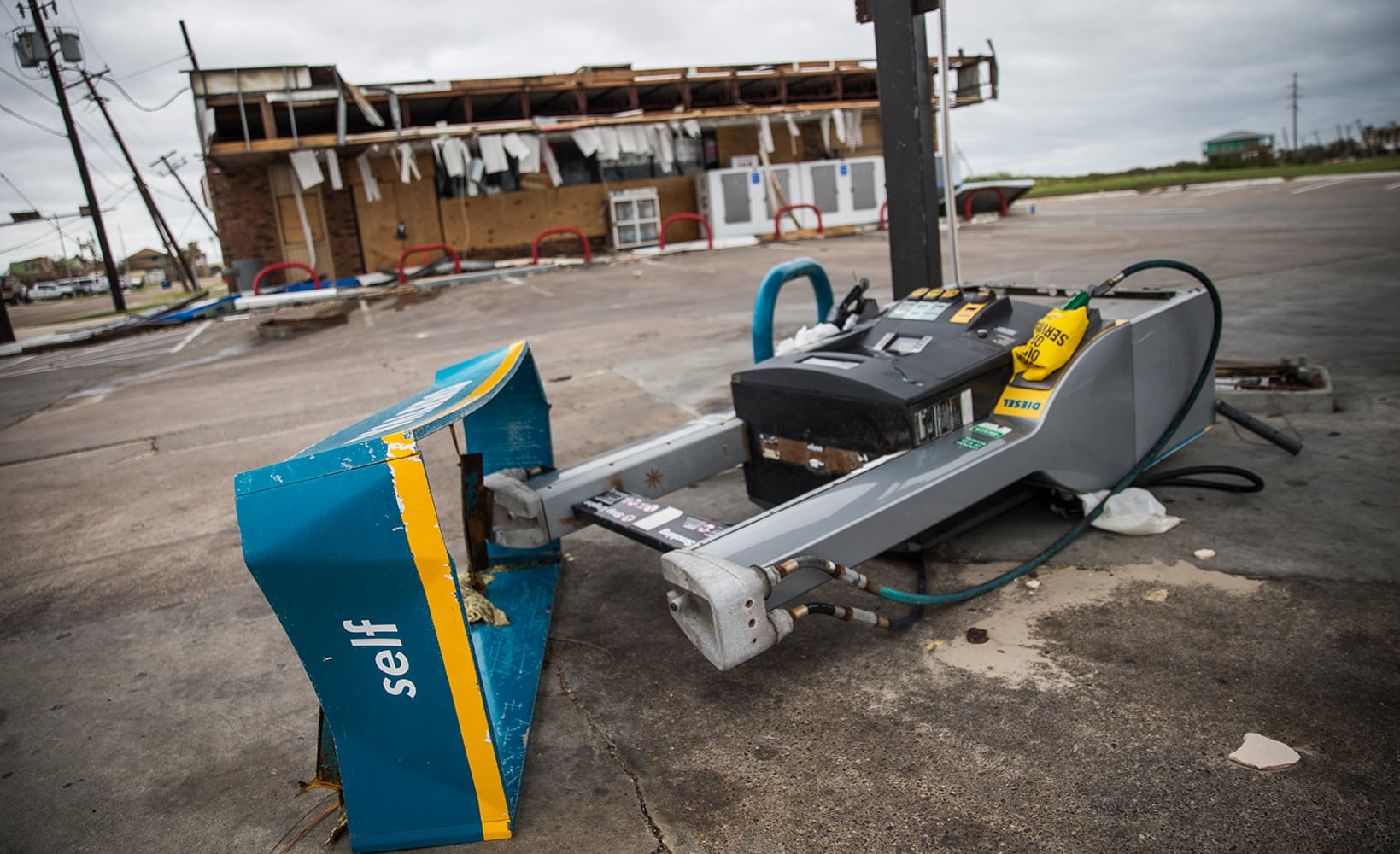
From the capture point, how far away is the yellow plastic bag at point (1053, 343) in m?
3.14

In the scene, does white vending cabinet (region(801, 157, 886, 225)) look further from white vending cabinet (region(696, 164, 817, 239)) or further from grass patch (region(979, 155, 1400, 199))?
grass patch (region(979, 155, 1400, 199))

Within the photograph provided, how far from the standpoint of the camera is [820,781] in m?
2.12

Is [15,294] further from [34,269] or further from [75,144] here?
[34,269]

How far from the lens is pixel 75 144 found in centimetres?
2284

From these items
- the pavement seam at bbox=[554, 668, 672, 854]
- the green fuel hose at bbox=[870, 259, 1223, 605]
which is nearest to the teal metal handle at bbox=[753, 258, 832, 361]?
the green fuel hose at bbox=[870, 259, 1223, 605]

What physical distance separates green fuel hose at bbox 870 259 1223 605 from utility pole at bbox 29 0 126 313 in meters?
25.0

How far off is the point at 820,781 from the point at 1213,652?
4.00ft

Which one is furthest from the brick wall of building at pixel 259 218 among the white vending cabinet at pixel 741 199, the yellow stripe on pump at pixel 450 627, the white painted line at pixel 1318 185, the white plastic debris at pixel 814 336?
the white painted line at pixel 1318 185

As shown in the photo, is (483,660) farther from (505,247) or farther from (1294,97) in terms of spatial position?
(1294,97)

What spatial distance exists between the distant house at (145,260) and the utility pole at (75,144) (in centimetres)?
7372

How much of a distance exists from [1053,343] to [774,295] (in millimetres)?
1420

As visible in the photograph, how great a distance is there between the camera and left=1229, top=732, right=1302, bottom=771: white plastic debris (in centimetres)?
199

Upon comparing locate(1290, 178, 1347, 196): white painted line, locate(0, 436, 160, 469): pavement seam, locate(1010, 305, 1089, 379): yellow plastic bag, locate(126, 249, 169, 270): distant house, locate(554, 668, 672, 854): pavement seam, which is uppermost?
locate(126, 249, 169, 270): distant house

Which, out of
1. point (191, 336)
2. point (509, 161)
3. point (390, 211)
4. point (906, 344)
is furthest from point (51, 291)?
point (906, 344)
